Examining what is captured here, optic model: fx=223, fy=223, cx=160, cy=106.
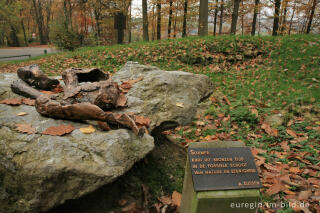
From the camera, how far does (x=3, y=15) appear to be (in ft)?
67.0

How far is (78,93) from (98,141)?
76 centimetres

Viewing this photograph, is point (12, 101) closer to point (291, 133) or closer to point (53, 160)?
point (53, 160)

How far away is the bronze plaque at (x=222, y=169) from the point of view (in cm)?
216

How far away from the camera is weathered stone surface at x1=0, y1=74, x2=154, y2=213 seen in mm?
1881

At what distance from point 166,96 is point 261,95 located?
3711mm

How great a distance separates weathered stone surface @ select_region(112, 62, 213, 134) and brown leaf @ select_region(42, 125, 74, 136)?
0.86m

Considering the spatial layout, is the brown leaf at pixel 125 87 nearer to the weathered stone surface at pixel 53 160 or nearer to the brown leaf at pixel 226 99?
the weathered stone surface at pixel 53 160

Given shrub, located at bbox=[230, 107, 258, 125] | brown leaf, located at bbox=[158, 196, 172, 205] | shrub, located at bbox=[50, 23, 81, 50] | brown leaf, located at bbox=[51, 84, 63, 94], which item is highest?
shrub, located at bbox=[50, 23, 81, 50]

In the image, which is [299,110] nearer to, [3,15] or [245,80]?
[245,80]

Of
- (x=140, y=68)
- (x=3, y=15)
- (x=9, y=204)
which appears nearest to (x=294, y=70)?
(x=140, y=68)

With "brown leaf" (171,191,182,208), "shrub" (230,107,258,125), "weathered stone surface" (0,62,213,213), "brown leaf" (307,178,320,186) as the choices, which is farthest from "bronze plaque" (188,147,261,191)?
"shrub" (230,107,258,125)

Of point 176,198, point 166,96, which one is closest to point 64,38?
point 166,96

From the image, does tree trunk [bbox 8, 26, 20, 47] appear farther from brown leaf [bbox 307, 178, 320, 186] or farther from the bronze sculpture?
brown leaf [bbox 307, 178, 320, 186]

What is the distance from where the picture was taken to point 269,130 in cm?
453
